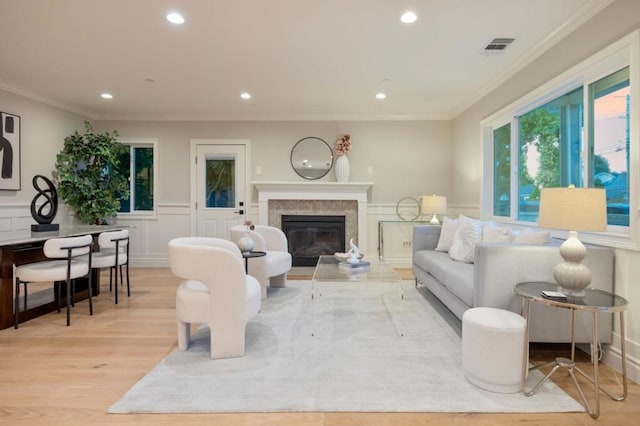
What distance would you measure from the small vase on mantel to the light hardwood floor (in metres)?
3.12

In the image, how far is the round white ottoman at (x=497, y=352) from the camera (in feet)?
6.26

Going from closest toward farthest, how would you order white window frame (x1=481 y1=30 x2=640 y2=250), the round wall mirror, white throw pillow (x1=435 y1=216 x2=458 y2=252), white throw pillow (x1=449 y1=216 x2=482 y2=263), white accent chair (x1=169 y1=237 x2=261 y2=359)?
1. white window frame (x1=481 y1=30 x2=640 y2=250)
2. white accent chair (x1=169 y1=237 x2=261 y2=359)
3. white throw pillow (x1=449 y1=216 x2=482 y2=263)
4. white throw pillow (x1=435 y1=216 x2=458 y2=252)
5. the round wall mirror

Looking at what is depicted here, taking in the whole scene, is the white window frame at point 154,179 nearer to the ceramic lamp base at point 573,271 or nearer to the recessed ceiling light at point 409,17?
the recessed ceiling light at point 409,17

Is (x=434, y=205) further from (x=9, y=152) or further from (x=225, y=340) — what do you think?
(x=9, y=152)

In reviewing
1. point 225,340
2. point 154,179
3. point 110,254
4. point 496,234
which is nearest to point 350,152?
point 496,234

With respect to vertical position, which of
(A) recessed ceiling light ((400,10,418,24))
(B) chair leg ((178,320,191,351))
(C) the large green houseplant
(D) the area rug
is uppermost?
(A) recessed ceiling light ((400,10,418,24))

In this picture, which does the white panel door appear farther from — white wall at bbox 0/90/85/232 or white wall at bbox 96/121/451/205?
white wall at bbox 0/90/85/232

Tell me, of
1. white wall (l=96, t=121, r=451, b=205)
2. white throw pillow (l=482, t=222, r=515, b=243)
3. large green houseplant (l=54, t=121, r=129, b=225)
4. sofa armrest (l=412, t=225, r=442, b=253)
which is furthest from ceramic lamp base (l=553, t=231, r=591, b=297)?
large green houseplant (l=54, t=121, r=129, b=225)

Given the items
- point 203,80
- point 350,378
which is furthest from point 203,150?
point 350,378

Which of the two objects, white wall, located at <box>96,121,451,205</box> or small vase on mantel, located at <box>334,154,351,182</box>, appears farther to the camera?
white wall, located at <box>96,121,451,205</box>

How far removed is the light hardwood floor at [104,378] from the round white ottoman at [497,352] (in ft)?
0.70

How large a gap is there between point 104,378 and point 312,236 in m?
3.84

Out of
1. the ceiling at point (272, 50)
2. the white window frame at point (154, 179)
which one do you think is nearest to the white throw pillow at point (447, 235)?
the ceiling at point (272, 50)

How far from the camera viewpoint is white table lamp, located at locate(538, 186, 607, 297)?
183cm
